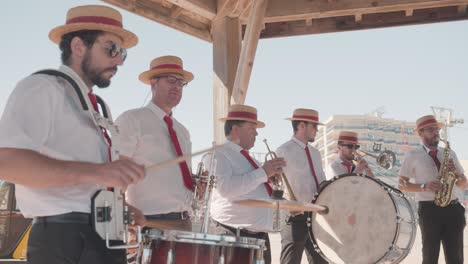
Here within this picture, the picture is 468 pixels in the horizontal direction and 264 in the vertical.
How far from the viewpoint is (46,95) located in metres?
2.04

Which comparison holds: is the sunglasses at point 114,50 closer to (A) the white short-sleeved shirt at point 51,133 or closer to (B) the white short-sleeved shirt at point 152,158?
(A) the white short-sleeved shirt at point 51,133

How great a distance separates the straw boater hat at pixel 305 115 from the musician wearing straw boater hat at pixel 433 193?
1211mm

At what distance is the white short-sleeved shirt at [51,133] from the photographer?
6.44 ft

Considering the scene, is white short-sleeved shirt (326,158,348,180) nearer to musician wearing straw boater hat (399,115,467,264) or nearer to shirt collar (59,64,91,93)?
musician wearing straw boater hat (399,115,467,264)

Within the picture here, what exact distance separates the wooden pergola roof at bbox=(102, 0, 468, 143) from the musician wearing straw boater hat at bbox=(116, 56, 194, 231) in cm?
170

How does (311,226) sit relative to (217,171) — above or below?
below

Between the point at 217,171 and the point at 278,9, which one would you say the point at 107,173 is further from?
the point at 278,9

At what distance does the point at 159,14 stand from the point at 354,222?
2903 millimetres

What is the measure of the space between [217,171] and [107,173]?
108 inches

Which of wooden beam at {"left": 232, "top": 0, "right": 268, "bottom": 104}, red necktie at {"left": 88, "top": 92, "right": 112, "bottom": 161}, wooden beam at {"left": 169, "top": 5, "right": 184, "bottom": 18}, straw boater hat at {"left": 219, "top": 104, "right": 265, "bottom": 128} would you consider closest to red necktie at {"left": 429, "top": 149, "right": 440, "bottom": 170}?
wooden beam at {"left": 232, "top": 0, "right": 268, "bottom": 104}

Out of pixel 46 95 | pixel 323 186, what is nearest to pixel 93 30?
pixel 46 95

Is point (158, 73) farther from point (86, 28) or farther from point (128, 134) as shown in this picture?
point (86, 28)

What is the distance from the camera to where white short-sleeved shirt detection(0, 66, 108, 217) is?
1.96 metres

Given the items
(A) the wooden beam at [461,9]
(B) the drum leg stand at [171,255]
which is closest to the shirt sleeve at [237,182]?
(B) the drum leg stand at [171,255]
